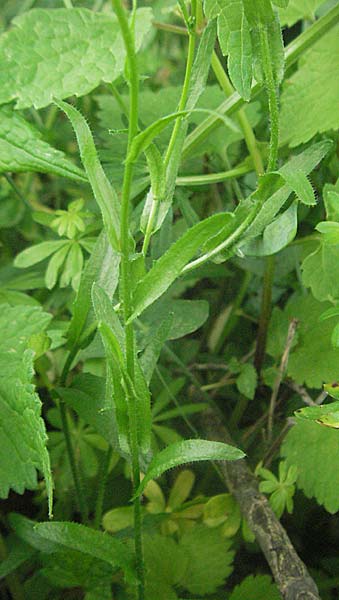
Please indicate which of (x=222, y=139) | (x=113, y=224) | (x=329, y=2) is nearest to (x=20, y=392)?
(x=113, y=224)

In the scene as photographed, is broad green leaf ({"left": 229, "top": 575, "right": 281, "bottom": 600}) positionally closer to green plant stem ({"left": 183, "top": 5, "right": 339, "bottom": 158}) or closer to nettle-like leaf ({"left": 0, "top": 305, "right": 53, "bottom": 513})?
nettle-like leaf ({"left": 0, "top": 305, "right": 53, "bottom": 513})

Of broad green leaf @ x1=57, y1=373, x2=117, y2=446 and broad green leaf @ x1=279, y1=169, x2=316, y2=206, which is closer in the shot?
broad green leaf @ x1=279, y1=169, x2=316, y2=206

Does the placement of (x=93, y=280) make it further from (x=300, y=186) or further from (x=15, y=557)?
(x=15, y=557)

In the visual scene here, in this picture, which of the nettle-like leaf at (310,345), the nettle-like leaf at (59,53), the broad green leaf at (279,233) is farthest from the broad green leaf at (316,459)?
the nettle-like leaf at (59,53)

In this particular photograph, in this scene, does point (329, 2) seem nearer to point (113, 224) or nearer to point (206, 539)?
point (113, 224)

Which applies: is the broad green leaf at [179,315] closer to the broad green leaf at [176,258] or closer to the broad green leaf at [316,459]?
the broad green leaf at [316,459]

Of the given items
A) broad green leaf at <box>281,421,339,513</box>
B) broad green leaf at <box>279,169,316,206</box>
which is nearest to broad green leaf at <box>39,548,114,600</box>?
broad green leaf at <box>281,421,339,513</box>
